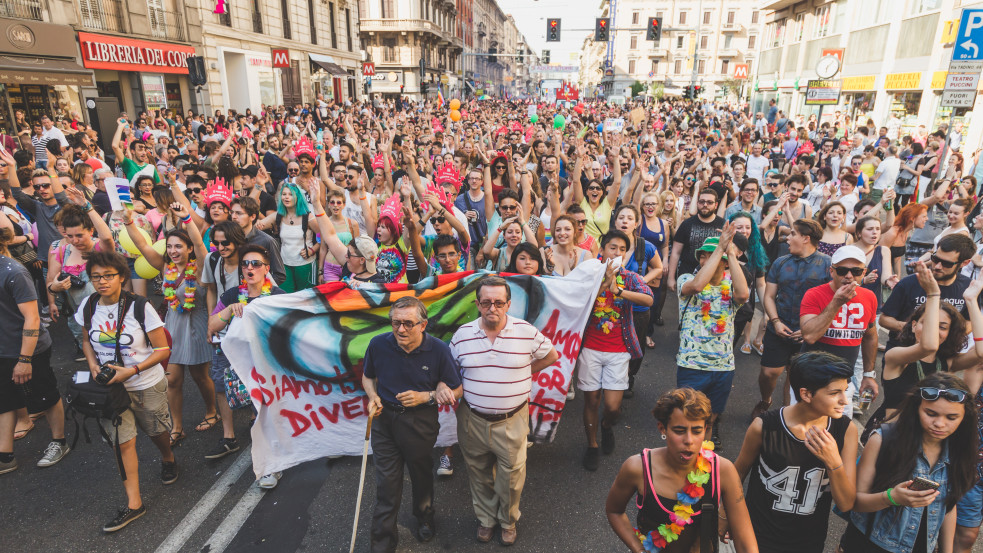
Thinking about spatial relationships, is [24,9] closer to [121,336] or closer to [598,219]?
[121,336]

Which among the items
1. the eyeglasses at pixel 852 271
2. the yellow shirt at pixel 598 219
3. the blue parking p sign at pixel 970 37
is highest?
the blue parking p sign at pixel 970 37

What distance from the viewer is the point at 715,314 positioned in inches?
161

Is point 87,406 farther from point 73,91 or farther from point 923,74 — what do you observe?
point 923,74

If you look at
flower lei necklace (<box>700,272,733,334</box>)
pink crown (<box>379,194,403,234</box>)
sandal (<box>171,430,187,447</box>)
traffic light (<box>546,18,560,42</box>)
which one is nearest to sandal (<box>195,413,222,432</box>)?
sandal (<box>171,430,187,447</box>)

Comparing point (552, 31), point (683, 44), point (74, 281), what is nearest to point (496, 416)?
point (74, 281)

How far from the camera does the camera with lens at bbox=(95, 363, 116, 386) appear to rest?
3.41 metres

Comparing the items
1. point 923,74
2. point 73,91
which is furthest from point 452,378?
point 923,74

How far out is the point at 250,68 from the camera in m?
25.0

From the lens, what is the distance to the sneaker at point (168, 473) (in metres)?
4.02

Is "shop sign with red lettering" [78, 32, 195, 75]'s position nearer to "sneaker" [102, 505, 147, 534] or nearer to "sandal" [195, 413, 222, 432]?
"sandal" [195, 413, 222, 432]

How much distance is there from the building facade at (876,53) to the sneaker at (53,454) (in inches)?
608

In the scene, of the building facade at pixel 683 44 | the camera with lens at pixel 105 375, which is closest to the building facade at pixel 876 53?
the camera with lens at pixel 105 375

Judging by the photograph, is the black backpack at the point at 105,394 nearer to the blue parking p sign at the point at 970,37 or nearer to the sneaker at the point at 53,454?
the sneaker at the point at 53,454

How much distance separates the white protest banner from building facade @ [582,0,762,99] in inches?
2659
